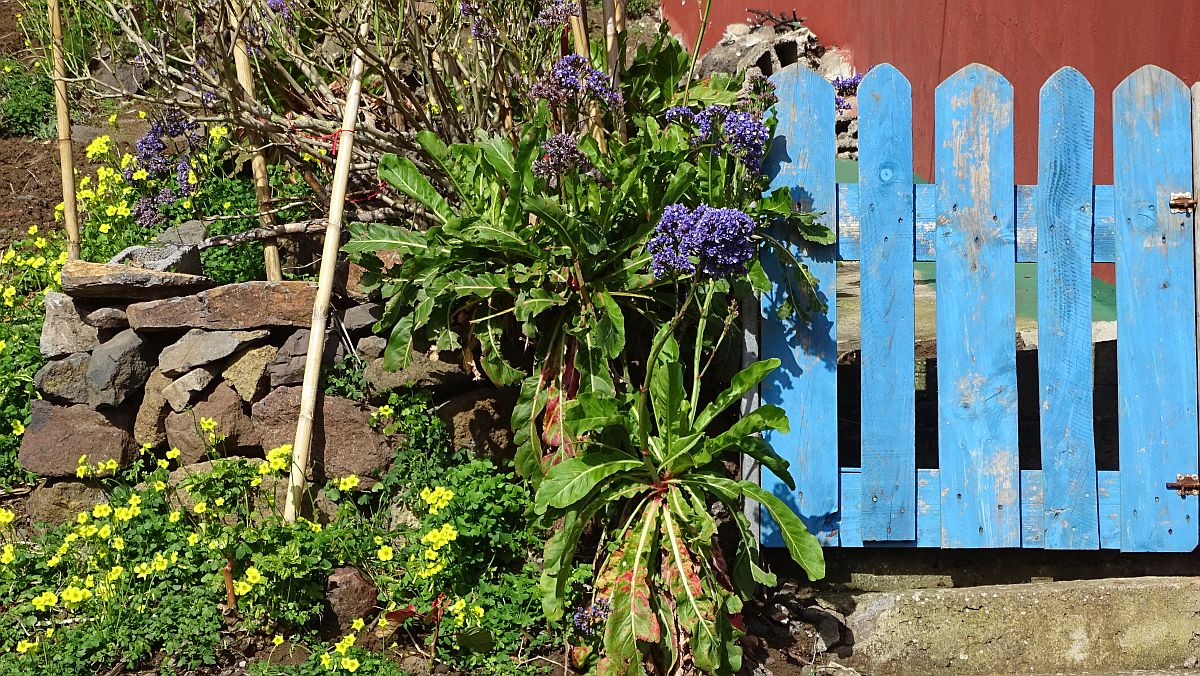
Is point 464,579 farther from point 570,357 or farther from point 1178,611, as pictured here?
point 1178,611

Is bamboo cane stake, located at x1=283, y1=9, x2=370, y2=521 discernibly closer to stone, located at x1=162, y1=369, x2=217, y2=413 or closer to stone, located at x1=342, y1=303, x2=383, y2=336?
stone, located at x1=342, y1=303, x2=383, y2=336

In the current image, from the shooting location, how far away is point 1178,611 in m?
3.61

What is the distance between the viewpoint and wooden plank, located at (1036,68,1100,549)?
3613 mm

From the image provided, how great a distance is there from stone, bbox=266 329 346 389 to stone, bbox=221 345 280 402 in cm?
4

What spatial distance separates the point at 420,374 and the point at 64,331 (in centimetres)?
155

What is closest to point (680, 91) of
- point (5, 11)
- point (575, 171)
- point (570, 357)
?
point (575, 171)

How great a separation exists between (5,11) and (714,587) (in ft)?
23.4

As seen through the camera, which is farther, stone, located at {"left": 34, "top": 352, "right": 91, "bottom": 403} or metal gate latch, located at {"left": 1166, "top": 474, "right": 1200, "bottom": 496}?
stone, located at {"left": 34, "top": 352, "right": 91, "bottom": 403}

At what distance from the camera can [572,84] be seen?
11.7 feet

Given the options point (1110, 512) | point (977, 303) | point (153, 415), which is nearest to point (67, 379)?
point (153, 415)

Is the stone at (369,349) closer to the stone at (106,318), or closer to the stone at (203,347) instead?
the stone at (203,347)

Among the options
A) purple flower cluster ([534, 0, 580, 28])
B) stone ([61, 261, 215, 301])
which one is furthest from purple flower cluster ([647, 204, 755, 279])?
stone ([61, 261, 215, 301])

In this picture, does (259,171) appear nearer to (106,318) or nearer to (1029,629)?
(106,318)

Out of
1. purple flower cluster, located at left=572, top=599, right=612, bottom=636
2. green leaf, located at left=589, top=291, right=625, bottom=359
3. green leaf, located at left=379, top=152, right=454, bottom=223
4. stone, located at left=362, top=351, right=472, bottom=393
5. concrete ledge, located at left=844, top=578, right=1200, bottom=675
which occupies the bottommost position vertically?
concrete ledge, located at left=844, top=578, right=1200, bottom=675
